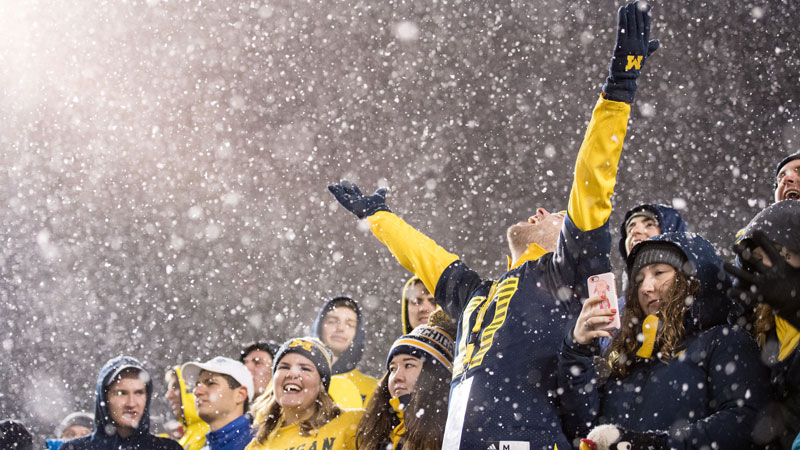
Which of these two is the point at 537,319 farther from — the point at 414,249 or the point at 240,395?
the point at 240,395

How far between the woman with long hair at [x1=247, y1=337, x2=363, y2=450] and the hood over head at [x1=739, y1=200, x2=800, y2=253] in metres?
2.14

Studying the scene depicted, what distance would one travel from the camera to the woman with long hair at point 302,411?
3420 millimetres

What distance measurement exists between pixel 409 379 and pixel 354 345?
6.28 feet

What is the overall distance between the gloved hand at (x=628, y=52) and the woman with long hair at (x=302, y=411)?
6.96ft

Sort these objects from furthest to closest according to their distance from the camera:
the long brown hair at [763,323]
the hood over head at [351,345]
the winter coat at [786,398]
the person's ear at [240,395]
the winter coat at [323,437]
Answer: the hood over head at [351,345] < the person's ear at [240,395] < the winter coat at [323,437] < the long brown hair at [763,323] < the winter coat at [786,398]

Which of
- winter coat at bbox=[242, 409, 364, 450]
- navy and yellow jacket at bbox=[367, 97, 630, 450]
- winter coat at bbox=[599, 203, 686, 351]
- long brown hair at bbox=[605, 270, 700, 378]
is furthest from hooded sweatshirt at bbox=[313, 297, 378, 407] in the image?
long brown hair at bbox=[605, 270, 700, 378]

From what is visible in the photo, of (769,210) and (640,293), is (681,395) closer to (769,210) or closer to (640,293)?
(640,293)

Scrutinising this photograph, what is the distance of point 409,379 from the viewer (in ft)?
10.6

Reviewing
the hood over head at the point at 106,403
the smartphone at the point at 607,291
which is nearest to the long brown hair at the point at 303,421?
the hood over head at the point at 106,403

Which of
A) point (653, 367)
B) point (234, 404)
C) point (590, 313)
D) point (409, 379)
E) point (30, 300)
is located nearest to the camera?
point (590, 313)

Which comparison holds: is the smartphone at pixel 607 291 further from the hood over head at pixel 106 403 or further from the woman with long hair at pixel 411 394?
the hood over head at pixel 106 403

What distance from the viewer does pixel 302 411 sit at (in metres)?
3.58

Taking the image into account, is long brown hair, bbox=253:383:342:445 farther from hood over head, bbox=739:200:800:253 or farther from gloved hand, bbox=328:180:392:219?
hood over head, bbox=739:200:800:253

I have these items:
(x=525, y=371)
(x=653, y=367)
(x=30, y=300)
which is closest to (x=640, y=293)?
(x=653, y=367)
